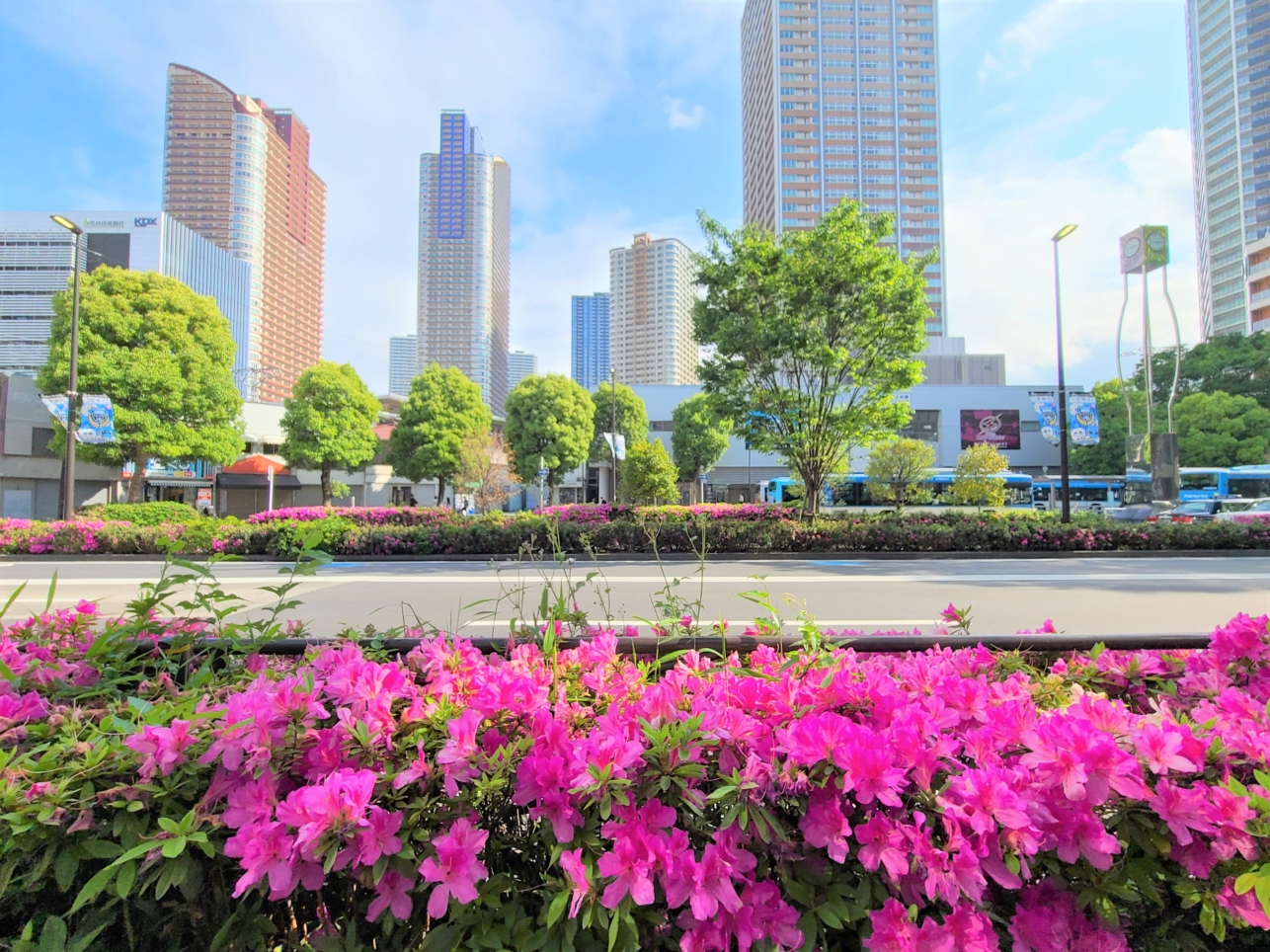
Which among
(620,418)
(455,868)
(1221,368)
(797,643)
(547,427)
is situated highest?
(1221,368)

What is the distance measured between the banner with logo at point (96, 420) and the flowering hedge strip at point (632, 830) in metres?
20.0

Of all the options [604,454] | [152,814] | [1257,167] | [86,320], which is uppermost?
[1257,167]

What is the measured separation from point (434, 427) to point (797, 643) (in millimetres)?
38617

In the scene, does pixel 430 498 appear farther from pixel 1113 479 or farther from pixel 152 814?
pixel 152 814

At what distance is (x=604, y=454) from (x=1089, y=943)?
4774cm

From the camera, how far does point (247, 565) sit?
1284cm

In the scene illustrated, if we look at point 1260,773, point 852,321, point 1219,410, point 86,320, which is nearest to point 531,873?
point 1260,773

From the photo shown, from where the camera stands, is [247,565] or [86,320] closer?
[247,565]

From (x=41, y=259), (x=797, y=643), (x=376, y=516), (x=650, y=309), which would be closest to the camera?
(x=797, y=643)

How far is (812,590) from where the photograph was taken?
9094 mm

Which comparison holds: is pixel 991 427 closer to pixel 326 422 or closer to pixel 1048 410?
pixel 1048 410

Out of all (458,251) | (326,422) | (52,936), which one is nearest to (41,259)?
(326,422)

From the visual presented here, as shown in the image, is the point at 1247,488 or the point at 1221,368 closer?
the point at 1247,488

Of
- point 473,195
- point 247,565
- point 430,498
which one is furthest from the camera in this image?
point 473,195
